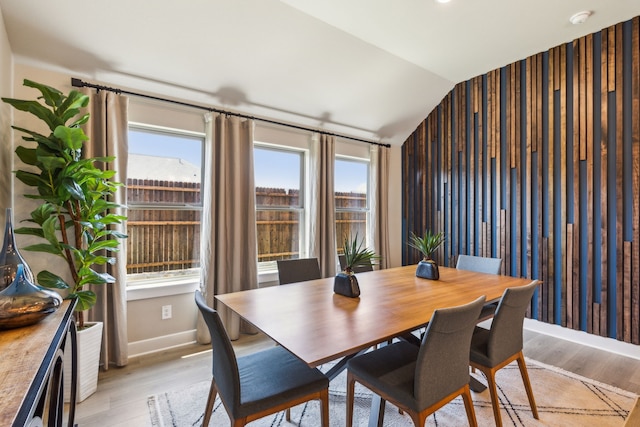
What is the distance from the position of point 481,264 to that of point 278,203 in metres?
2.29

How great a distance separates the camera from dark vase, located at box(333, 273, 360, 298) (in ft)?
6.39

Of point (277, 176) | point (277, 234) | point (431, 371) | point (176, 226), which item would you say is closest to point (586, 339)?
point (431, 371)

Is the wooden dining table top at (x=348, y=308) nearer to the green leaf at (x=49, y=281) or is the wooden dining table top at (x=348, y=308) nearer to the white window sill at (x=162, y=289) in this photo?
the green leaf at (x=49, y=281)

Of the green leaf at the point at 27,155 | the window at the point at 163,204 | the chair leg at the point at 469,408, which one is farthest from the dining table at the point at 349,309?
the green leaf at the point at 27,155

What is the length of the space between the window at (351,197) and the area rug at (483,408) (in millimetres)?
2290

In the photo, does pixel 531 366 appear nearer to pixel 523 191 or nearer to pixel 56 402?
pixel 523 191

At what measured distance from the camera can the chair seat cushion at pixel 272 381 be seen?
4.33 feet

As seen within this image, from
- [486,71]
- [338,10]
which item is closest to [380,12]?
[338,10]

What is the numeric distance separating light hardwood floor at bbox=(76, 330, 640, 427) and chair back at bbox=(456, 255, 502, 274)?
845mm

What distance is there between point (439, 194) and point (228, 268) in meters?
3.04

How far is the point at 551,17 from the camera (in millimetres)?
2707

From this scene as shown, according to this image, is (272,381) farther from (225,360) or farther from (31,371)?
(31,371)

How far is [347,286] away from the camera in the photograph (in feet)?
6.44

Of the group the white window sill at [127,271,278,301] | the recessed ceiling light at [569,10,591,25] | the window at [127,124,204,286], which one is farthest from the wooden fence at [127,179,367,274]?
the recessed ceiling light at [569,10,591,25]
